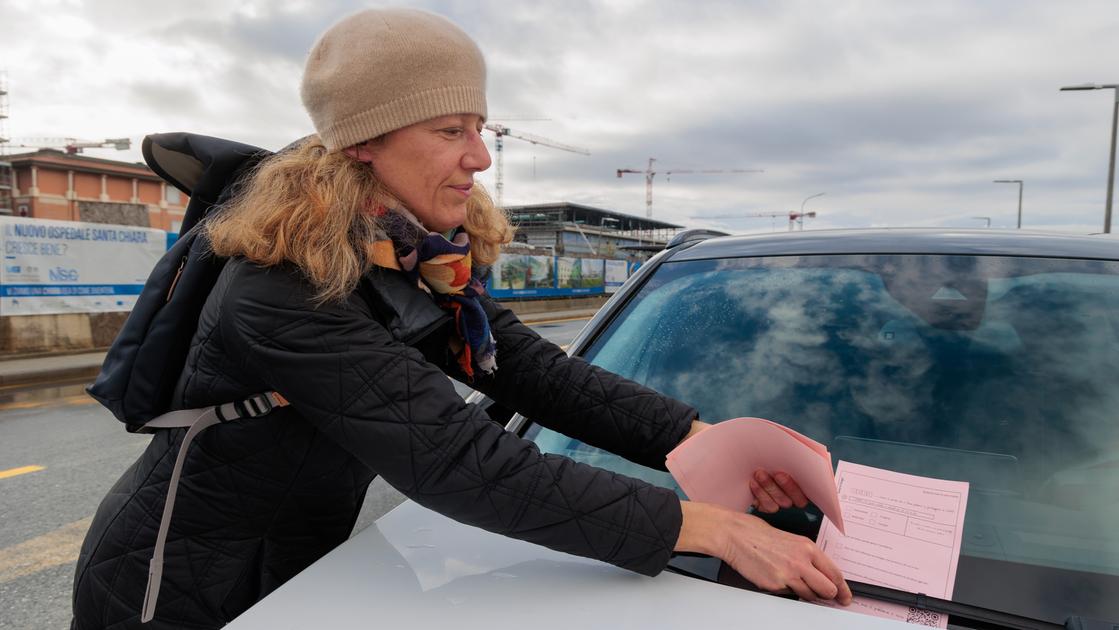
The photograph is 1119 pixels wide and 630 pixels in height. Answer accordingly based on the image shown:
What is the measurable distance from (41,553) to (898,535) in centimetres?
388

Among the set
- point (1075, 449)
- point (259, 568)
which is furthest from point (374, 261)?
point (1075, 449)

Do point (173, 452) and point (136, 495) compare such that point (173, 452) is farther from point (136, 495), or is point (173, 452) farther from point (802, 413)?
point (802, 413)

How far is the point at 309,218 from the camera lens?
1142mm

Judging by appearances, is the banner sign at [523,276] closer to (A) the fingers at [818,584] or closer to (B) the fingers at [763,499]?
(B) the fingers at [763,499]

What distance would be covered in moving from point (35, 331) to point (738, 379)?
1291cm

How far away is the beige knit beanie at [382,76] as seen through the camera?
1165mm

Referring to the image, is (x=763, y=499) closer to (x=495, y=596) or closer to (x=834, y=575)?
(x=834, y=575)

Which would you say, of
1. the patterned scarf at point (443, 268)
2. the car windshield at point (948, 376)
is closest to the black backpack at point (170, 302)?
the patterned scarf at point (443, 268)

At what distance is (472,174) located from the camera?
1.29 meters

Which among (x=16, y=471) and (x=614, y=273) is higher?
(x=614, y=273)

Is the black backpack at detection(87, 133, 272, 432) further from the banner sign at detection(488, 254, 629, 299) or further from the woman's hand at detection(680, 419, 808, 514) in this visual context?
the banner sign at detection(488, 254, 629, 299)

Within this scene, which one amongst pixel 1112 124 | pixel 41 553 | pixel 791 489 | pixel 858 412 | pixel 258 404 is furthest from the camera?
pixel 1112 124

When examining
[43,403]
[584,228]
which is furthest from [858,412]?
[584,228]

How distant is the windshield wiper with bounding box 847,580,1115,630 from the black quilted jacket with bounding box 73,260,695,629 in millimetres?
360
